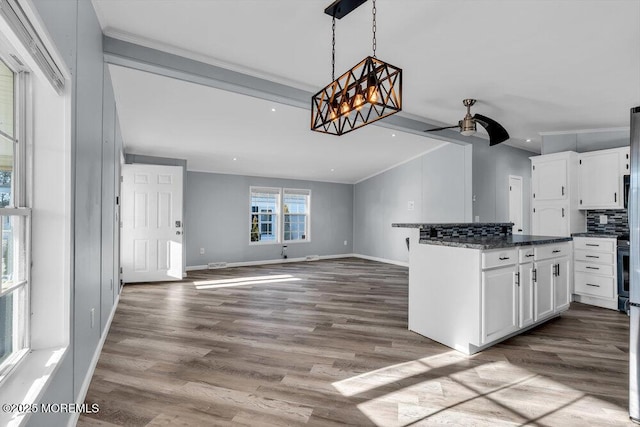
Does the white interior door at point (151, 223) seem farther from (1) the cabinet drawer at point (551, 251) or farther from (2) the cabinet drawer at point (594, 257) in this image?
(2) the cabinet drawer at point (594, 257)

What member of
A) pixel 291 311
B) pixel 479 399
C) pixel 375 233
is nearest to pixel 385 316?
pixel 291 311

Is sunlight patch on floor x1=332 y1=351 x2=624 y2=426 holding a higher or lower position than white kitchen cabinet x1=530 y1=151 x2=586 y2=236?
lower

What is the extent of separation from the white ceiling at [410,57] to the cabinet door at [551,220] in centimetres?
123

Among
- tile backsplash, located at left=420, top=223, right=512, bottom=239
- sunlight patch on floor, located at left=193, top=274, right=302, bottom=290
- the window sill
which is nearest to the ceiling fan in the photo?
tile backsplash, located at left=420, top=223, right=512, bottom=239

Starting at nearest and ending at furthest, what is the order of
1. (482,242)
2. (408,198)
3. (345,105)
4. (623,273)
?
(345,105) < (482,242) < (623,273) < (408,198)

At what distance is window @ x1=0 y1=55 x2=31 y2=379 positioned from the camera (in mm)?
1310

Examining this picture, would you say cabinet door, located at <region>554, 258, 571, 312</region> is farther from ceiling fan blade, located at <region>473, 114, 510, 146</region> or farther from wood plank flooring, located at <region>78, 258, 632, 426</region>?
ceiling fan blade, located at <region>473, 114, 510, 146</region>

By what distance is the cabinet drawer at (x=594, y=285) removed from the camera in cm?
398

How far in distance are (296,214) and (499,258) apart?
5910 mm

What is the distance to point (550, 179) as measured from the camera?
4805mm

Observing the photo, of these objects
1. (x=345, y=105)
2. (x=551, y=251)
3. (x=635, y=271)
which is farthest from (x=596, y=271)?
(x=345, y=105)

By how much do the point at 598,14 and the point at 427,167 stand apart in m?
4.44

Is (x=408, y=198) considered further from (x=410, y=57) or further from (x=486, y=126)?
(x=410, y=57)

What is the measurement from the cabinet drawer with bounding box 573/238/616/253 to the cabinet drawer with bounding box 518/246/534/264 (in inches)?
76.2
